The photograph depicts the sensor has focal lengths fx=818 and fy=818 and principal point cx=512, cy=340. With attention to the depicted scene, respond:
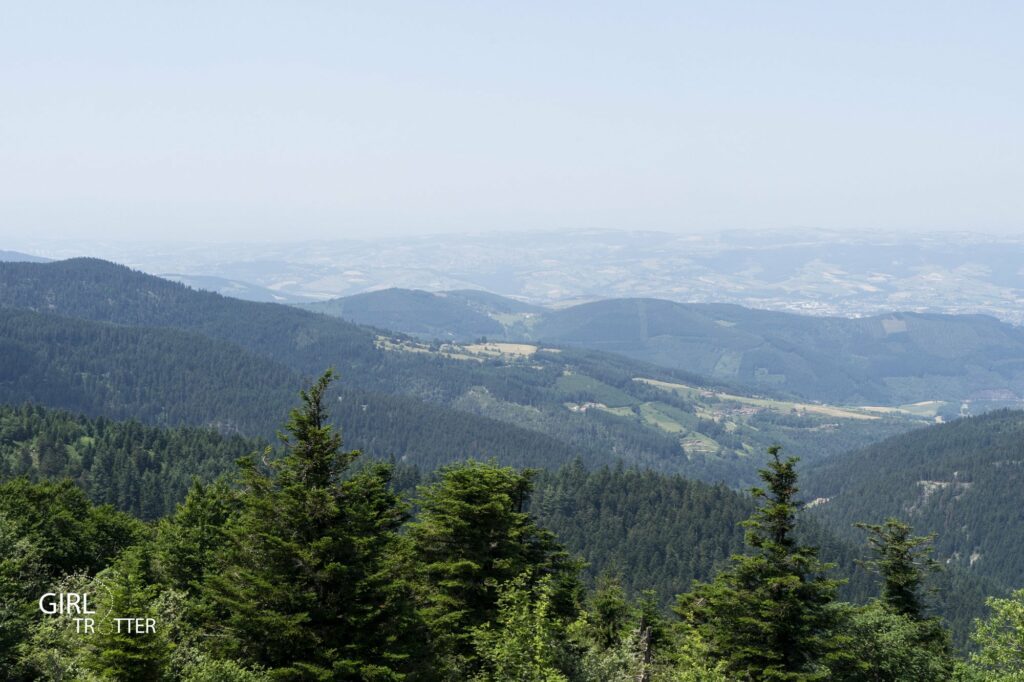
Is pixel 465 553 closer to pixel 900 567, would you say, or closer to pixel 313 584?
pixel 313 584

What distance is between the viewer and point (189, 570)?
6047cm

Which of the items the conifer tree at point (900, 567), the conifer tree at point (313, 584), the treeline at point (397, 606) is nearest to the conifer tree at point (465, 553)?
the treeline at point (397, 606)

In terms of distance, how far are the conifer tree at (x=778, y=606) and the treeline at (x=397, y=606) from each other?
4.2 inches

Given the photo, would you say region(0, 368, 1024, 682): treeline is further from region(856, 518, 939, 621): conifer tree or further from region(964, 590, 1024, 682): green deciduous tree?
region(856, 518, 939, 621): conifer tree

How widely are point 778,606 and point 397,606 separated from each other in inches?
787

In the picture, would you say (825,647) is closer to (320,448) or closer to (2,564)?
(320,448)

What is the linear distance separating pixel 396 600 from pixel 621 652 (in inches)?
587

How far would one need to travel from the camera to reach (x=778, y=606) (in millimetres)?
43281

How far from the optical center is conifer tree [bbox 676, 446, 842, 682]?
142 feet

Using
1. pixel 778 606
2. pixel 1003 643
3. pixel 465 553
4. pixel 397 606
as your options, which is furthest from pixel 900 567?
pixel 397 606

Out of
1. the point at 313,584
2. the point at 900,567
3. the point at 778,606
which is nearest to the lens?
the point at 313,584

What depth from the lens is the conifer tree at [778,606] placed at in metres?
43.4

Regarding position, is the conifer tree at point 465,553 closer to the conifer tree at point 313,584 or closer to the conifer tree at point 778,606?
the conifer tree at point 313,584

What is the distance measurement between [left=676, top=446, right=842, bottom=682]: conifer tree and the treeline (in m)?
0.11
